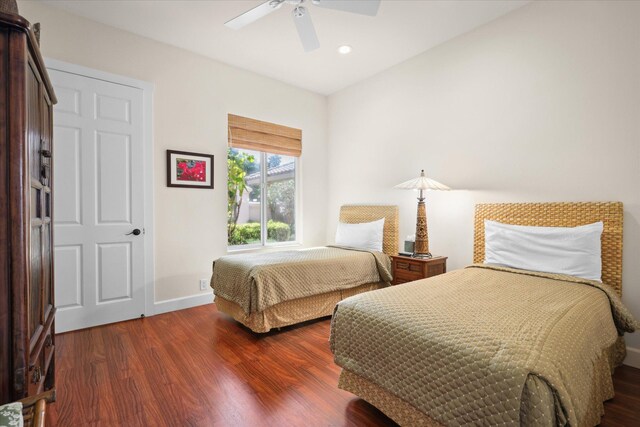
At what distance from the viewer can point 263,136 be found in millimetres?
4207

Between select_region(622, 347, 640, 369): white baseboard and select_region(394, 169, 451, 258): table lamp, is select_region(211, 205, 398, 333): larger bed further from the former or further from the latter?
select_region(622, 347, 640, 369): white baseboard

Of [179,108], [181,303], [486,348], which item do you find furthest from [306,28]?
[181,303]

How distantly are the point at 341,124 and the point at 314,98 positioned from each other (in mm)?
589

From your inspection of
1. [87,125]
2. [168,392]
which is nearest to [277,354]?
[168,392]

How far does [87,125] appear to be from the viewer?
2.94m

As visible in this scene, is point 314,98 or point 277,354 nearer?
point 277,354

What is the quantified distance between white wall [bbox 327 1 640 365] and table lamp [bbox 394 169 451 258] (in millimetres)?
260

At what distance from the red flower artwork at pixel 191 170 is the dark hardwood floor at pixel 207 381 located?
159 centimetres

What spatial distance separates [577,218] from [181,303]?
3.80 metres

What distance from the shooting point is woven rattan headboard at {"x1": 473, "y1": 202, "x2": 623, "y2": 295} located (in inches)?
90.4

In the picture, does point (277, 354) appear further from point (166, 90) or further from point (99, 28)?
point (99, 28)

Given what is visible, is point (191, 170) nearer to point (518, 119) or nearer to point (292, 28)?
point (292, 28)

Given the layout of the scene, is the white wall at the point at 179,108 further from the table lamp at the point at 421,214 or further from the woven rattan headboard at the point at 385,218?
the table lamp at the point at 421,214

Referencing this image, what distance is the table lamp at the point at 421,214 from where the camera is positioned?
3.18 metres
